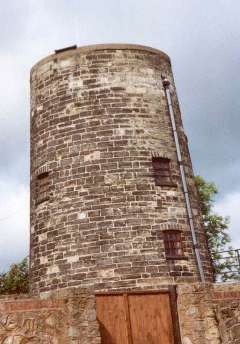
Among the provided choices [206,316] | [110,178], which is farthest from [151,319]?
[110,178]


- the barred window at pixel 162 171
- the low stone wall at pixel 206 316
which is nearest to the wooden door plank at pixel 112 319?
the low stone wall at pixel 206 316

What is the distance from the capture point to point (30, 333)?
7.45 m

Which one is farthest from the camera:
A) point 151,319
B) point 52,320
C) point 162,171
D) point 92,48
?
point 92,48

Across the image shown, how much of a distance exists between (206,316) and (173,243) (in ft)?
20.7

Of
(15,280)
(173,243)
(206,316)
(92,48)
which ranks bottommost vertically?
(206,316)

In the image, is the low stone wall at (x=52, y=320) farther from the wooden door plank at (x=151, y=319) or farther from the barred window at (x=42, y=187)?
the barred window at (x=42, y=187)

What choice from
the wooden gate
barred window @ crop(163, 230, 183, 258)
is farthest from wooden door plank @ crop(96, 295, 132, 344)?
barred window @ crop(163, 230, 183, 258)

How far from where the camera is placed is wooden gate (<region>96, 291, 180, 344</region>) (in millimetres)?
8328

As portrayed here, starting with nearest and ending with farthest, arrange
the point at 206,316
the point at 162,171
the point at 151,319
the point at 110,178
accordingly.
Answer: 1. the point at 206,316
2. the point at 151,319
3. the point at 110,178
4. the point at 162,171

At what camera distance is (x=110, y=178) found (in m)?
14.6

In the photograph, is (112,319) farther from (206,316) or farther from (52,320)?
(206,316)

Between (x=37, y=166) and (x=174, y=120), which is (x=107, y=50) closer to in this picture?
(x=174, y=120)

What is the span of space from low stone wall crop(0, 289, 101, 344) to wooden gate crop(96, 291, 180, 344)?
0.64 m

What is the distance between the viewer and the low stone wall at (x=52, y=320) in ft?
24.3
